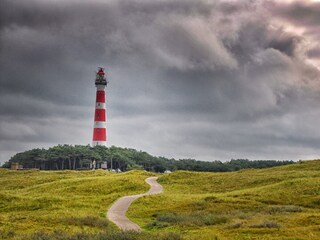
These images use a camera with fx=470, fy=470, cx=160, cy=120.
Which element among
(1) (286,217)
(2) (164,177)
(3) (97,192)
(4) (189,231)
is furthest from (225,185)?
(4) (189,231)

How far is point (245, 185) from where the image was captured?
8119 centimetres

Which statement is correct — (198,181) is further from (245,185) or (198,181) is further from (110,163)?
(110,163)

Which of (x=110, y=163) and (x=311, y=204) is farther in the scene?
(x=110, y=163)

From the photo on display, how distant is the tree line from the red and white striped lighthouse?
33.3 ft

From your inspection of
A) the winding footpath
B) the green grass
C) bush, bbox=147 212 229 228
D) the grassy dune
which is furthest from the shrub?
the green grass

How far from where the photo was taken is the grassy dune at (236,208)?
3691 centimetres

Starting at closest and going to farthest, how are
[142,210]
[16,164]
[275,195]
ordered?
[142,210] < [275,195] < [16,164]

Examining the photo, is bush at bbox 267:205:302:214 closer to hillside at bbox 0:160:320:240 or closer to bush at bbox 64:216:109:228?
hillside at bbox 0:160:320:240

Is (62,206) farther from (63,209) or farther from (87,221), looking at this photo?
(87,221)

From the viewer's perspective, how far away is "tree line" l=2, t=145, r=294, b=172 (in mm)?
171375

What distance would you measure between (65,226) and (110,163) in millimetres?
142223

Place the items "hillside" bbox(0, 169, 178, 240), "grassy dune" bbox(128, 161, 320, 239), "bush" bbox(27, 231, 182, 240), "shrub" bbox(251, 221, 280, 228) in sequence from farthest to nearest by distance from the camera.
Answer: "shrub" bbox(251, 221, 280, 228)
"grassy dune" bbox(128, 161, 320, 239)
"hillside" bbox(0, 169, 178, 240)
"bush" bbox(27, 231, 182, 240)

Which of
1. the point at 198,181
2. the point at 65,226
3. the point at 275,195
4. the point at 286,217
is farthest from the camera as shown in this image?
the point at 198,181

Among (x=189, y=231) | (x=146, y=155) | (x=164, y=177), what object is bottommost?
(x=189, y=231)
